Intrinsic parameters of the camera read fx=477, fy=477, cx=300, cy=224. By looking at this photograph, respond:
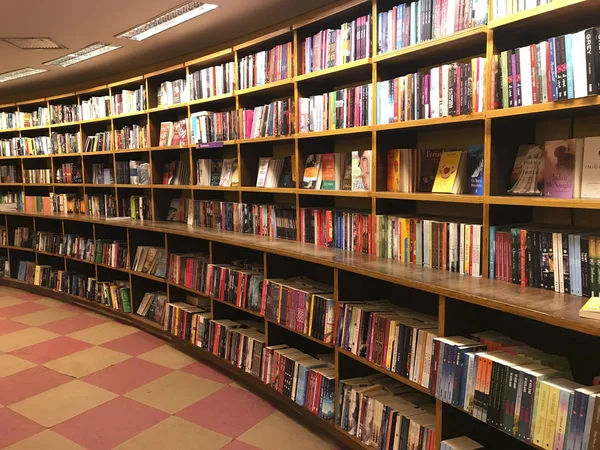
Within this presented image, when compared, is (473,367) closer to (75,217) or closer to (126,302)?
(126,302)

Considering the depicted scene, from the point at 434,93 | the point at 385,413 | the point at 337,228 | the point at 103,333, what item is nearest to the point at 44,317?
the point at 103,333

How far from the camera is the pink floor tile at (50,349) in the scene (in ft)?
12.3

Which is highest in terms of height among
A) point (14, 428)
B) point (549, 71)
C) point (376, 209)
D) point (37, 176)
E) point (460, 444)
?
point (549, 71)

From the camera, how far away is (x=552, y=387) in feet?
4.90

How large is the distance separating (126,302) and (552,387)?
396 cm

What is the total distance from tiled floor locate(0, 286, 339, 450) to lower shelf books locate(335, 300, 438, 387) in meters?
0.62

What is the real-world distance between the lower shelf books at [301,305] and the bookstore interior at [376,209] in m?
0.01

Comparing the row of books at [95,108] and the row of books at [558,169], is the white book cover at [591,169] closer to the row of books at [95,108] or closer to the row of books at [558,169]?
the row of books at [558,169]

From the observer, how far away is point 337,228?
2.87 meters

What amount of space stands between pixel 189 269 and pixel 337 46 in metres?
2.02

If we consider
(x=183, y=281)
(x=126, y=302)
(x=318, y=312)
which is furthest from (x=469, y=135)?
(x=126, y=302)

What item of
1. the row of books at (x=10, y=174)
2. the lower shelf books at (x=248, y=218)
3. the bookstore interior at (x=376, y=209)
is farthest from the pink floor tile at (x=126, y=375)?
the row of books at (x=10, y=174)

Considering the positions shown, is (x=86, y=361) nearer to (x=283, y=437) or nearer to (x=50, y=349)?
(x=50, y=349)

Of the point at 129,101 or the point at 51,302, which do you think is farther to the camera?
the point at 51,302
